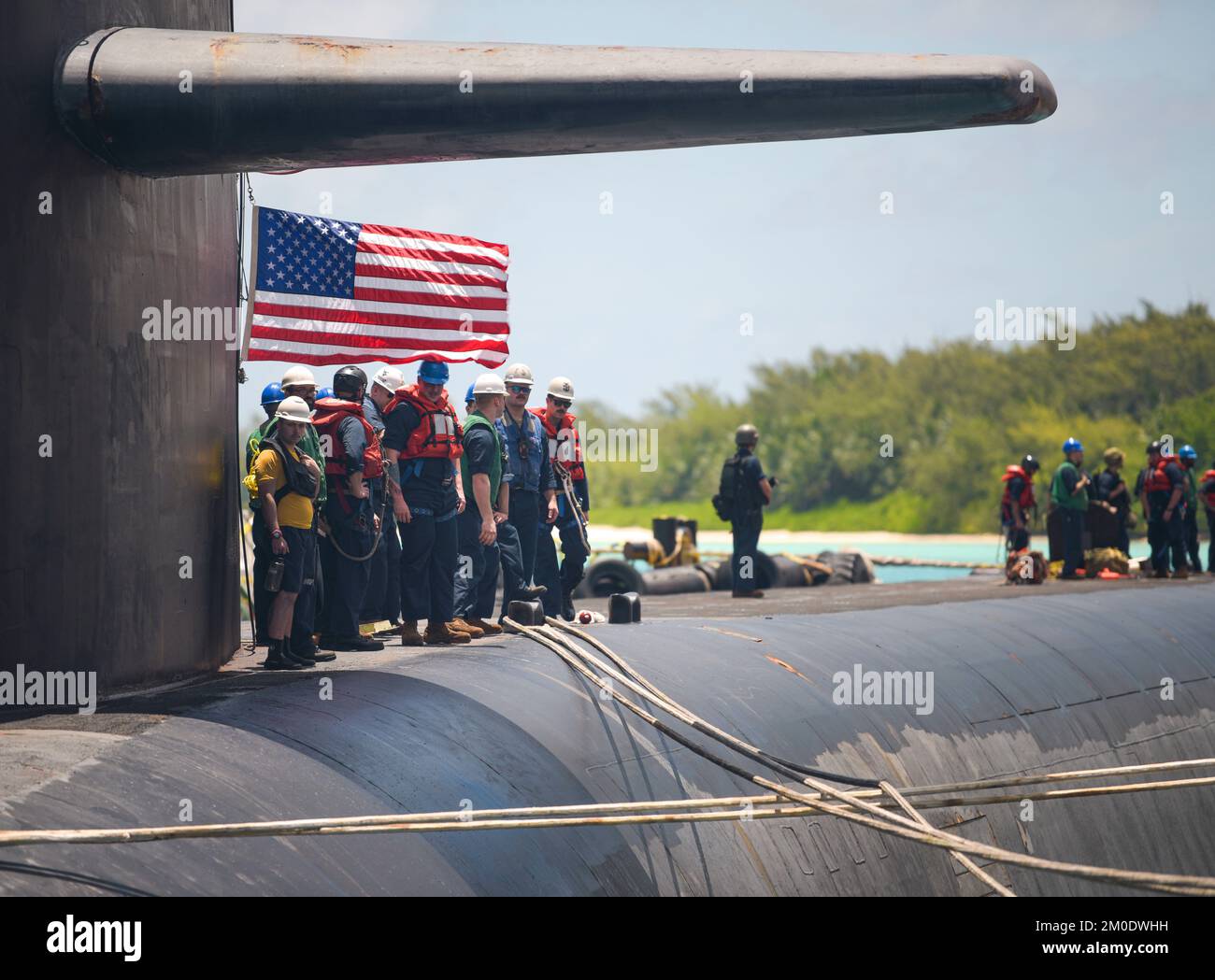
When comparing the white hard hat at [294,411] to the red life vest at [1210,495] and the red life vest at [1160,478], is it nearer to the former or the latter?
the red life vest at [1160,478]

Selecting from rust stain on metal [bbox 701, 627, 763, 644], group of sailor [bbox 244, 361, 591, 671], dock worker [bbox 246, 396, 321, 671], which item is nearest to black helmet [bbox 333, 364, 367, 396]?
group of sailor [bbox 244, 361, 591, 671]

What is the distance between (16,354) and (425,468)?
3.61m

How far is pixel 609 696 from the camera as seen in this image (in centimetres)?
771

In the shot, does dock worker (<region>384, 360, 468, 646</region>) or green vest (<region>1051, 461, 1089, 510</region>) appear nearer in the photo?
dock worker (<region>384, 360, 468, 646</region>)

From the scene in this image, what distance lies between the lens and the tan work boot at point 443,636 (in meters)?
9.09

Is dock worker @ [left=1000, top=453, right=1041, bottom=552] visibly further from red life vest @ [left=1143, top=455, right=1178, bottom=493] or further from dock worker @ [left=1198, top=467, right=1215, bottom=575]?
dock worker @ [left=1198, top=467, right=1215, bottom=575]

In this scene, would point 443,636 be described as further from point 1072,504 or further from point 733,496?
point 1072,504

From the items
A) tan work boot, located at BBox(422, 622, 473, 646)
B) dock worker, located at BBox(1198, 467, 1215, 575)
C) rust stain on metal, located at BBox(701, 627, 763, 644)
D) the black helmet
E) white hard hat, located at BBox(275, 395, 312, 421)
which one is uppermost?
the black helmet

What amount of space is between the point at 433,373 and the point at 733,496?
7.21m

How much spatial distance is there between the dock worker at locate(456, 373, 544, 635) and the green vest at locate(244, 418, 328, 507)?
51.5 inches

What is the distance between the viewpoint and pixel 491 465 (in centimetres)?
978

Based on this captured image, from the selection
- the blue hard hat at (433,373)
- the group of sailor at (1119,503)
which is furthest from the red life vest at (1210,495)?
the blue hard hat at (433,373)

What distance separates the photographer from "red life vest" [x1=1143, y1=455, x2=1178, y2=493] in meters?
20.3
